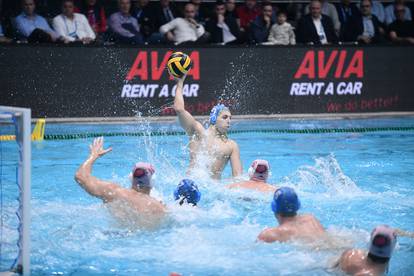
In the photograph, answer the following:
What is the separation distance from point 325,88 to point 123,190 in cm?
761

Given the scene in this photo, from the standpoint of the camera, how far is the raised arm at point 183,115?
6.50 metres

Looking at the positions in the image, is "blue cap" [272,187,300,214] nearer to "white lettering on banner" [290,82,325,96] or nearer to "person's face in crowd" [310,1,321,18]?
"white lettering on banner" [290,82,325,96]

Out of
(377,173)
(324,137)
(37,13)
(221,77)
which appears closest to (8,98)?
(37,13)

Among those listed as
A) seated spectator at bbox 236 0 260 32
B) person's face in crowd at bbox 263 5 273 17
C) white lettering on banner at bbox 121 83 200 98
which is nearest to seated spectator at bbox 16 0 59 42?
white lettering on banner at bbox 121 83 200 98

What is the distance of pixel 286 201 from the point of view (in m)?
4.46

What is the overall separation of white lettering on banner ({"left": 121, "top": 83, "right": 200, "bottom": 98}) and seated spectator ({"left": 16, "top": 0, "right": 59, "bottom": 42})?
1.29 m

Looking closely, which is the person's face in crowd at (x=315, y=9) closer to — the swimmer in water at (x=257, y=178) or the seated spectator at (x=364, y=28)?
the seated spectator at (x=364, y=28)

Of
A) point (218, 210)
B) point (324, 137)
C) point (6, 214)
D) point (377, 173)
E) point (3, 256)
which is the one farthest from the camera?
point (324, 137)

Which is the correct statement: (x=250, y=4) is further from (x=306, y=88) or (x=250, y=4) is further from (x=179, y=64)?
(x=179, y=64)

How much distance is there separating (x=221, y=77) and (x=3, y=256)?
7526mm

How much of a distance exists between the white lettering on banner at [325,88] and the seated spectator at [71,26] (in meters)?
3.27

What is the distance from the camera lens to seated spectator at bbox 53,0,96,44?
1109cm

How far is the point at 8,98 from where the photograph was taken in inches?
420

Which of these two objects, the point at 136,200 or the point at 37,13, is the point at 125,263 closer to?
the point at 136,200
